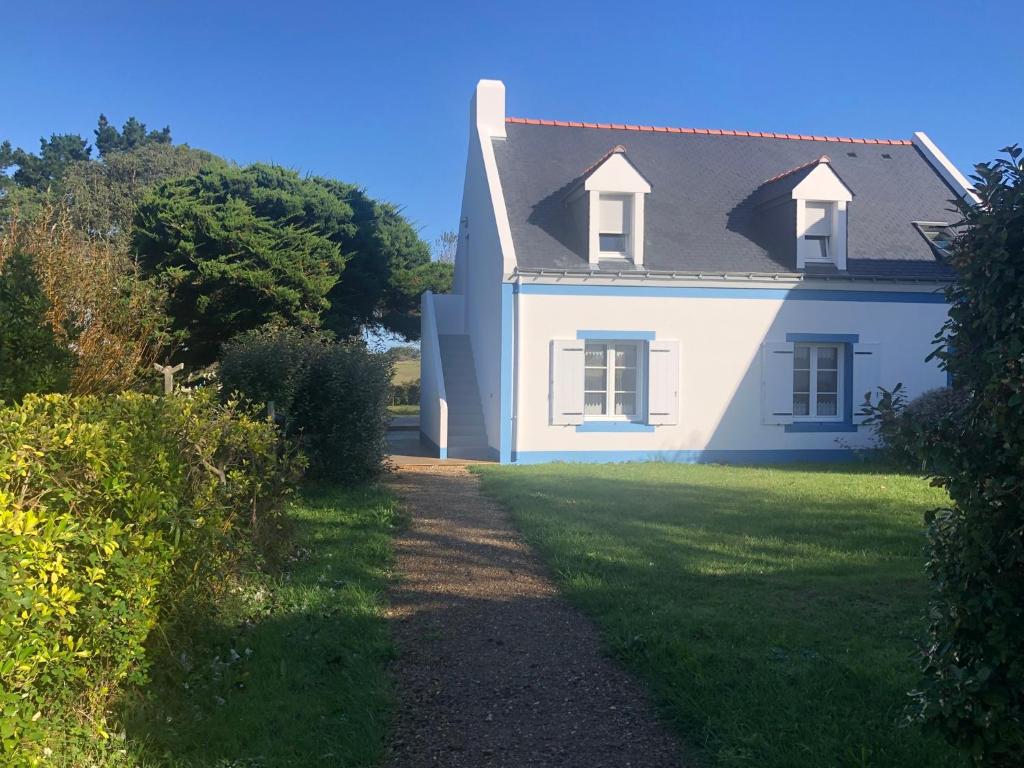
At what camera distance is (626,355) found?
1434 cm

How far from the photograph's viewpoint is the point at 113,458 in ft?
11.6

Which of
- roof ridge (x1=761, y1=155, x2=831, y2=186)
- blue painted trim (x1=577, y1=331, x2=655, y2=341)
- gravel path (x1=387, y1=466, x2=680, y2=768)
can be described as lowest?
gravel path (x1=387, y1=466, x2=680, y2=768)

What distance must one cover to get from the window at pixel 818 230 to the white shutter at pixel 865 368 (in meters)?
1.85

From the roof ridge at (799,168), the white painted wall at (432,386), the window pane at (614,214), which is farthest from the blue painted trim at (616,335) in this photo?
the roof ridge at (799,168)

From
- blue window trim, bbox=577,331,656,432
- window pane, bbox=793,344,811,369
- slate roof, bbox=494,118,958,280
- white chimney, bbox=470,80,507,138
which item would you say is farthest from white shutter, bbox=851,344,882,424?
white chimney, bbox=470,80,507,138

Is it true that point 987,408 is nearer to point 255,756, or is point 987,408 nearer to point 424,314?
point 255,756

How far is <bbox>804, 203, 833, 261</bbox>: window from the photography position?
14.9 meters

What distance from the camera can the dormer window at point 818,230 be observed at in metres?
14.9

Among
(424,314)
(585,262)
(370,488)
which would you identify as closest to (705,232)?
(585,262)

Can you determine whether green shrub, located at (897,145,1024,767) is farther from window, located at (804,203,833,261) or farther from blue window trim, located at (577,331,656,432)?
window, located at (804,203,833,261)

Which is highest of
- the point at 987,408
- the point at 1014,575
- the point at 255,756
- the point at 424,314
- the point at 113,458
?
the point at 424,314

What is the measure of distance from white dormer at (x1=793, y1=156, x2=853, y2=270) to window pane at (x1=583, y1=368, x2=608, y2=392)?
4.16 meters

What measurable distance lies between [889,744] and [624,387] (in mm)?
11153

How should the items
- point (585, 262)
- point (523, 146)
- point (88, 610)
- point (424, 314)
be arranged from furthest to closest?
1. point (424, 314)
2. point (523, 146)
3. point (585, 262)
4. point (88, 610)
